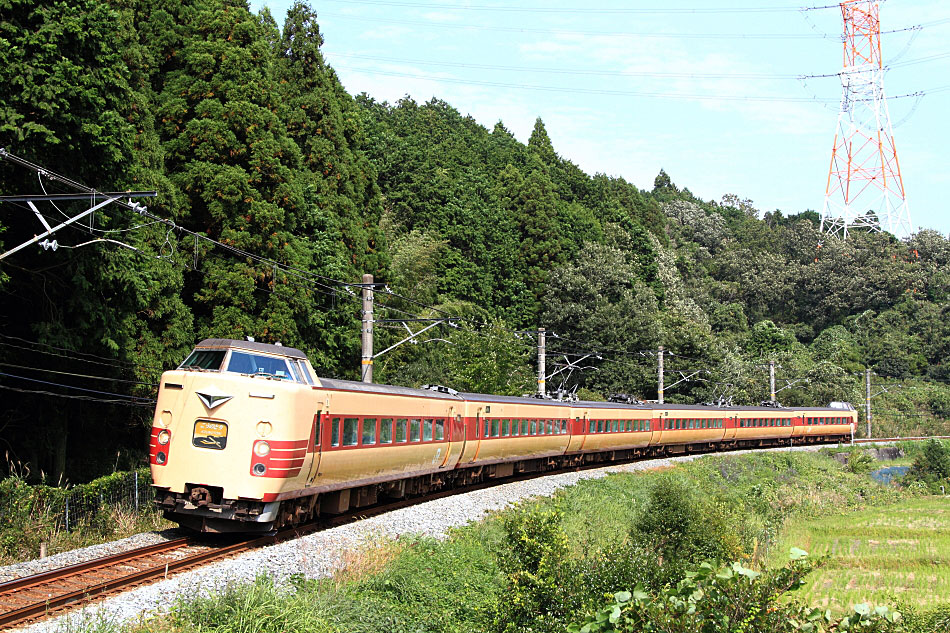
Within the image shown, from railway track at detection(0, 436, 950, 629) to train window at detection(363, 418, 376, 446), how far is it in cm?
236

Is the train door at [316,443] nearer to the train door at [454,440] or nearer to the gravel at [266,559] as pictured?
the gravel at [266,559]

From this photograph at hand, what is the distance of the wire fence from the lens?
15281 millimetres

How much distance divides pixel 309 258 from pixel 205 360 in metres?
19.2

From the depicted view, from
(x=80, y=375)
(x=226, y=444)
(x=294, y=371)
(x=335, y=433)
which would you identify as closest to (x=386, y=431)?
(x=335, y=433)

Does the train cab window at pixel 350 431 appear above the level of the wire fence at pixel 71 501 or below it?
above

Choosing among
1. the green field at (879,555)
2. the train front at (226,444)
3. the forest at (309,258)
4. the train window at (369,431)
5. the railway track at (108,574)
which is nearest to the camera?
the railway track at (108,574)

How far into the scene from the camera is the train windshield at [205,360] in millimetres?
15102

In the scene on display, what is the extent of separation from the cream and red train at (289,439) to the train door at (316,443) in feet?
0.10

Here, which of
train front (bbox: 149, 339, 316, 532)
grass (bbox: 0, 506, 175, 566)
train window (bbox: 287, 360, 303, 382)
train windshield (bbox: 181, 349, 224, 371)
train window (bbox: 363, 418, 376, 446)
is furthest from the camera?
train window (bbox: 363, 418, 376, 446)

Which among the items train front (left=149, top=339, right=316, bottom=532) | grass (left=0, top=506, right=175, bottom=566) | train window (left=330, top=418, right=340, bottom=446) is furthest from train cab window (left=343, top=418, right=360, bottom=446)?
grass (left=0, top=506, right=175, bottom=566)

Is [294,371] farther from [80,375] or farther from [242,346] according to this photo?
[80,375]

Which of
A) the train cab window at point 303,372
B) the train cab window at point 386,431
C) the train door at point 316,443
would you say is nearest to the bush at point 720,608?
the train door at point 316,443

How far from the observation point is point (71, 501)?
16.8 m

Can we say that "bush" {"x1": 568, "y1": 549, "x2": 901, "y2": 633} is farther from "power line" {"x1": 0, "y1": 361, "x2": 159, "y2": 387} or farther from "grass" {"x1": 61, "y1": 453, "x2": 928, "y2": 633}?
"power line" {"x1": 0, "y1": 361, "x2": 159, "y2": 387}
